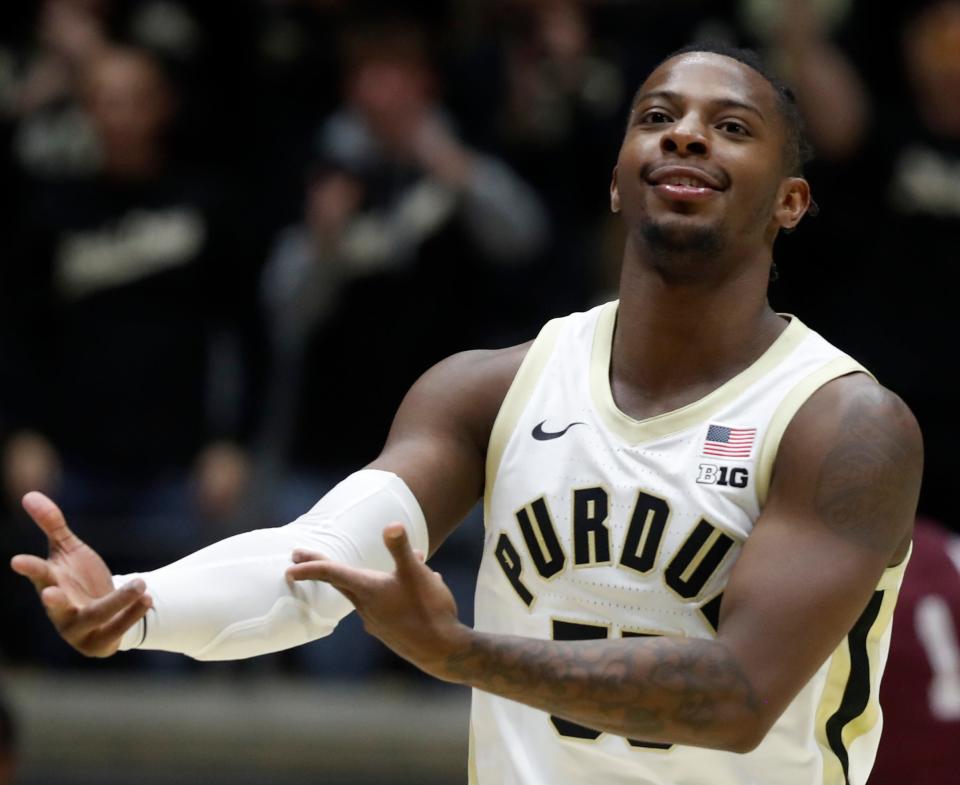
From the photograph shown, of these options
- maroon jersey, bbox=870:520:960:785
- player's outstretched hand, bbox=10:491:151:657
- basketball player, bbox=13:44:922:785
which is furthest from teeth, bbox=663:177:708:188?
maroon jersey, bbox=870:520:960:785

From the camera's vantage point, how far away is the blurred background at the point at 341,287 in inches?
311

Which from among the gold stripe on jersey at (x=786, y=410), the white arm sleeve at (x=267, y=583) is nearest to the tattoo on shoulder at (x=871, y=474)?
the gold stripe on jersey at (x=786, y=410)

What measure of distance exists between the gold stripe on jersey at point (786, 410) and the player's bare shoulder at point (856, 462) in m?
0.02

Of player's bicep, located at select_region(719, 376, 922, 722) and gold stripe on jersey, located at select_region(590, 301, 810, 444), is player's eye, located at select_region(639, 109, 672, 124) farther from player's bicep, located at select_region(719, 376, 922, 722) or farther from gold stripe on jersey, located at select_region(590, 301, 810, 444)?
player's bicep, located at select_region(719, 376, 922, 722)

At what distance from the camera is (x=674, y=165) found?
416cm

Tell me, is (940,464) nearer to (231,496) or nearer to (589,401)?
(231,496)

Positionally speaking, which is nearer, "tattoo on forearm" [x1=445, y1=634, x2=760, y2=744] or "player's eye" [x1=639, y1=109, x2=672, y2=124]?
"tattoo on forearm" [x1=445, y1=634, x2=760, y2=744]

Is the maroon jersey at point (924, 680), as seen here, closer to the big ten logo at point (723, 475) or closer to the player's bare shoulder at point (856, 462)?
the player's bare shoulder at point (856, 462)

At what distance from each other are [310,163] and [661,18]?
1.83 m

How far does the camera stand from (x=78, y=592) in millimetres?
3705

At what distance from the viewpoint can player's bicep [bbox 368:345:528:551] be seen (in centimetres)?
431

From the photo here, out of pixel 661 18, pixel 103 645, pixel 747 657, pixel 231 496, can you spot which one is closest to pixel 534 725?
pixel 747 657

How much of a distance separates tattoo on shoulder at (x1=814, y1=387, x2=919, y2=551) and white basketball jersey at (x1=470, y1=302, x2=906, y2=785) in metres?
0.16

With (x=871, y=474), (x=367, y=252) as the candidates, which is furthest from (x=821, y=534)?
(x=367, y=252)
